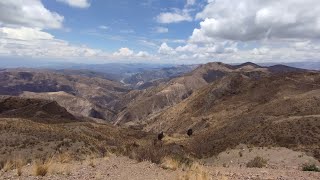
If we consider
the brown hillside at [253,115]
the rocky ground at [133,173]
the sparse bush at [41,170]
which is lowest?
the brown hillside at [253,115]

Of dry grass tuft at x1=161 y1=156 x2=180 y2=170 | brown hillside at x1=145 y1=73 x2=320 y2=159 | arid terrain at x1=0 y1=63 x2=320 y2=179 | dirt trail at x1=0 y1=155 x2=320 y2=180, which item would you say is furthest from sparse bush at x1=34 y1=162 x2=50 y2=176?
brown hillside at x1=145 y1=73 x2=320 y2=159

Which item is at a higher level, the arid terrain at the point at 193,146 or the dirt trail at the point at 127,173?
the dirt trail at the point at 127,173

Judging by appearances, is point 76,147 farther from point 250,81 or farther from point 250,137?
point 250,81

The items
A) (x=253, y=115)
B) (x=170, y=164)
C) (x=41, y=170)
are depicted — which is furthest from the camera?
(x=253, y=115)

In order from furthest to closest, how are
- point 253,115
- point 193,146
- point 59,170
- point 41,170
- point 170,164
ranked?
point 253,115 < point 193,146 < point 170,164 < point 59,170 < point 41,170

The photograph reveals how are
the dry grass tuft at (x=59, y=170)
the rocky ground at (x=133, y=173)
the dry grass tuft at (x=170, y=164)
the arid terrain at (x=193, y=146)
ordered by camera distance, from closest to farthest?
1. the rocky ground at (x=133, y=173)
2. the dry grass tuft at (x=59, y=170)
3. the arid terrain at (x=193, y=146)
4. the dry grass tuft at (x=170, y=164)

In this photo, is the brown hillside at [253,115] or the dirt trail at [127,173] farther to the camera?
the brown hillside at [253,115]

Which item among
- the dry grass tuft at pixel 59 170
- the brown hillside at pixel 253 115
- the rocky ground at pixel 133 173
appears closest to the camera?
the rocky ground at pixel 133 173

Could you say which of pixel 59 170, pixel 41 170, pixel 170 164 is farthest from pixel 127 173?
pixel 41 170

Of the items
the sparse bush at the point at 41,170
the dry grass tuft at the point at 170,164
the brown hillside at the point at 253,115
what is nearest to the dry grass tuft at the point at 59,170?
the sparse bush at the point at 41,170

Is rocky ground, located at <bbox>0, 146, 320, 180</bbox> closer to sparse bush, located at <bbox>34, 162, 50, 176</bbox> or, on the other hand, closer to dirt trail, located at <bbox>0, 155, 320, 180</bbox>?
dirt trail, located at <bbox>0, 155, 320, 180</bbox>

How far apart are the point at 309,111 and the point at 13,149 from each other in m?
47.4

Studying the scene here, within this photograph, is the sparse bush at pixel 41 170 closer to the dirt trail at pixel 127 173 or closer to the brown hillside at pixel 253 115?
the dirt trail at pixel 127 173

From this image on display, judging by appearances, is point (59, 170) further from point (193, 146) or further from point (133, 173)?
point (193, 146)
